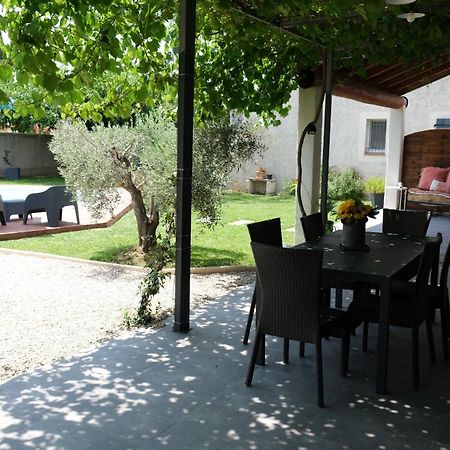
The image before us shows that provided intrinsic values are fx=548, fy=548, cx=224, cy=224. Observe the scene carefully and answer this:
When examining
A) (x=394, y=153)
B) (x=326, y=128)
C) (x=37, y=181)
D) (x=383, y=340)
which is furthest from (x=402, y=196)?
(x=37, y=181)

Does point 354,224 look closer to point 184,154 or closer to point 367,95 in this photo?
point 184,154


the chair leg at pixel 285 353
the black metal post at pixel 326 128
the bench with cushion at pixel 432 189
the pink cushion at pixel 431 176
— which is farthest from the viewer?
the pink cushion at pixel 431 176

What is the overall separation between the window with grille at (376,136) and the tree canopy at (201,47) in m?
9.15

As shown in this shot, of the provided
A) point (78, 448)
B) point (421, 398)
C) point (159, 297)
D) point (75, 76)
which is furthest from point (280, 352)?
point (75, 76)

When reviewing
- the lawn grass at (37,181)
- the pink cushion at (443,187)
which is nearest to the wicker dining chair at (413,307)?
the pink cushion at (443,187)

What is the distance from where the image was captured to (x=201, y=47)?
6.93 m

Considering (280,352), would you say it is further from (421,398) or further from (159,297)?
(159,297)

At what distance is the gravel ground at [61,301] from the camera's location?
4641 mm

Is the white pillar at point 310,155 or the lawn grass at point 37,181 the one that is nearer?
the white pillar at point 310,155

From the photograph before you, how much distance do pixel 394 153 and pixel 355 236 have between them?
932 cm

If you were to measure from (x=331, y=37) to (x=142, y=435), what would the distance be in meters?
4.96

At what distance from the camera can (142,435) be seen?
2.96 m

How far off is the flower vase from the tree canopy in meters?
1.58

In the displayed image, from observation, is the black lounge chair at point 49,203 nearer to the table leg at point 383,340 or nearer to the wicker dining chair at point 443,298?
the wicker dining chair at point 443,298
